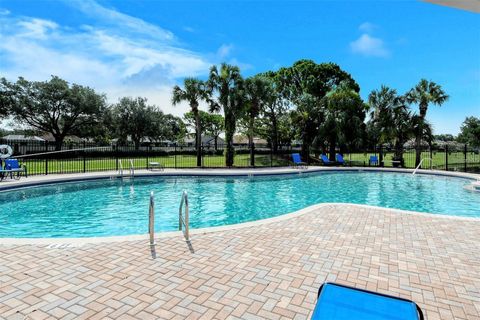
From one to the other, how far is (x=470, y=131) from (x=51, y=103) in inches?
2330

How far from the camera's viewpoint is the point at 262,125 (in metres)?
34.0

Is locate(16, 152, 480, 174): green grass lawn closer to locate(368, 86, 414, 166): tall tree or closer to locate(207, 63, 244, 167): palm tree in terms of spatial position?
locate(368, 86, 414, 166): tall tree

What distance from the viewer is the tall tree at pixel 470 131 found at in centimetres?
3958

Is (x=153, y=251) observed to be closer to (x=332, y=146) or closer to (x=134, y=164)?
(x=134, y=164)

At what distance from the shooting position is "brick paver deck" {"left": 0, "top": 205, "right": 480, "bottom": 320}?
2.67m

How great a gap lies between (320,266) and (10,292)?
3.52 meters

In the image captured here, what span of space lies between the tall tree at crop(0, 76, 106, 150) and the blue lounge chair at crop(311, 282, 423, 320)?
3461 centimetres

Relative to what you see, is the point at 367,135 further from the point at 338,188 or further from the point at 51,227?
the point at 51,227

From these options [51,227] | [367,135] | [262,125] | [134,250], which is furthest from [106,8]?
[262,125]

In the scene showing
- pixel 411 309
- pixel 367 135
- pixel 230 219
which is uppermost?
pixel 367 135

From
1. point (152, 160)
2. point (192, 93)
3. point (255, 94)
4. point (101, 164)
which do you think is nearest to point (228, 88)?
point (255, 94)

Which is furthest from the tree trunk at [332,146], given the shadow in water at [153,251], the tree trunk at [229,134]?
the shadow in water at [153,251]

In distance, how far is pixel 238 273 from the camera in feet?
11.2

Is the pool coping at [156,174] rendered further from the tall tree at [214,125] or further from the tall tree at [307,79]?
the tall tree at [214,125]
